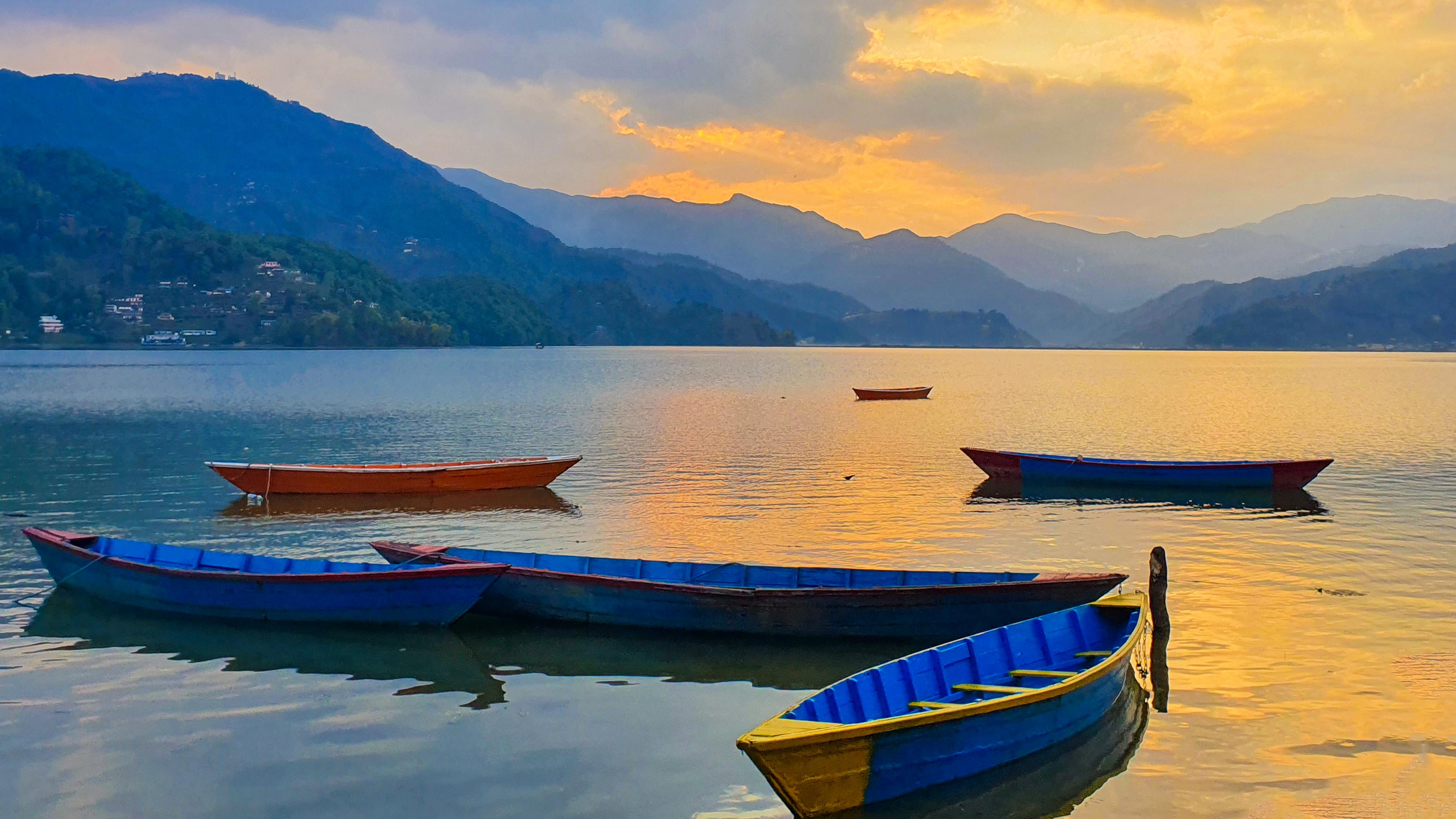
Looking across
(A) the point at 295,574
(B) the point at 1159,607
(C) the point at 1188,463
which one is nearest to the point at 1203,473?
(C) the point at 1188,463

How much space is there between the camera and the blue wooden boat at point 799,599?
17.1 metres

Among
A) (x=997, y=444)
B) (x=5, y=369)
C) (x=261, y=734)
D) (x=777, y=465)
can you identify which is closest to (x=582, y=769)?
(x=261, y=734)

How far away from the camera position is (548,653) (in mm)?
17625

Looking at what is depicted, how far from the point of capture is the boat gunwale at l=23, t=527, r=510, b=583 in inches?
712

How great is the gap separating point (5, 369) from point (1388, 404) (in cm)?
14885

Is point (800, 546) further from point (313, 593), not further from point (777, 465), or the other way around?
point (777, 465)

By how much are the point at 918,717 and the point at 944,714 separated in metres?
0.41

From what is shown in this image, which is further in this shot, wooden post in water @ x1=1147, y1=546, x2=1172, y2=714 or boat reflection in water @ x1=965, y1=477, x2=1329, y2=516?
boat reflection in water @ x1=965, y1=477, x2=1329, y2=516

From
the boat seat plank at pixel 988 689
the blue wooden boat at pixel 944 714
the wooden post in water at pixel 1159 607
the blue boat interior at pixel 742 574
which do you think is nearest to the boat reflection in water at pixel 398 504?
the blue boat interior at pixel 742 574

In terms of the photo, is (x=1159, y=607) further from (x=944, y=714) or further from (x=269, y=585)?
(x=269, y=585)

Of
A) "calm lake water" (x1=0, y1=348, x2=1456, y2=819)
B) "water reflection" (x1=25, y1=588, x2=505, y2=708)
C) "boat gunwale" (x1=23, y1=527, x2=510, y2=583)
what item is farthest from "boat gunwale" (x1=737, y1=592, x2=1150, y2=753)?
"boat gunwale" (x1=23, y1=527, x2=510, y2=583)

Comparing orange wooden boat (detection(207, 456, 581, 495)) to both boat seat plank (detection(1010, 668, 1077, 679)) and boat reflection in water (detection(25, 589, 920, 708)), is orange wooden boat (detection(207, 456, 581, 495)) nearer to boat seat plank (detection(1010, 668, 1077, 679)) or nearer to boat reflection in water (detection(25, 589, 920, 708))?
boat reflection in water (detection(25, 589, 920, 708))

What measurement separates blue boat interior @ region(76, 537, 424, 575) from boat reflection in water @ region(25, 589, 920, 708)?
3.47 ft

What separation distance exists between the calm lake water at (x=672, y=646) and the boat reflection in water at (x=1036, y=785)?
0.04m
